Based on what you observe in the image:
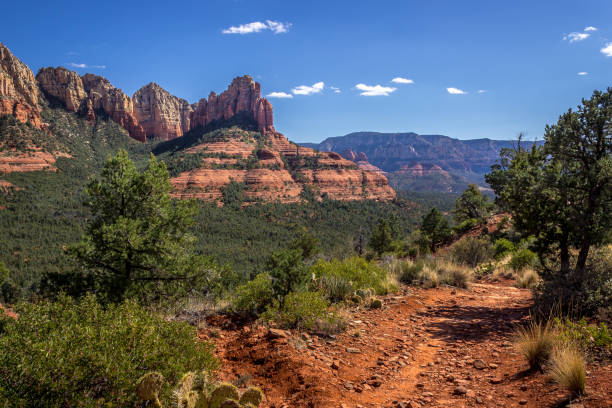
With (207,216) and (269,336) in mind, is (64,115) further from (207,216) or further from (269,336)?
(269,336)

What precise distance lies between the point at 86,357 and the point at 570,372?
4744mm

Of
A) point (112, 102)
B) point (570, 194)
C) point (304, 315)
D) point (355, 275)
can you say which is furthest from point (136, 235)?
point (112, 102)

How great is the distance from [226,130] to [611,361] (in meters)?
128

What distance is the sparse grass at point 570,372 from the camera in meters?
3.10

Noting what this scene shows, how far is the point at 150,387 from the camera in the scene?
2955 mm

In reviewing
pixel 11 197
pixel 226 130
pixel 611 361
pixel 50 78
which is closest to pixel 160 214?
pixel 611 361

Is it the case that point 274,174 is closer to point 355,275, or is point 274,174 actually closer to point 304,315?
point 355,275

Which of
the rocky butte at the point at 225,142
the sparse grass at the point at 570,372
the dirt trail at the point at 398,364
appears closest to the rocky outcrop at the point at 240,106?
the rocky butte at the point at 225,142

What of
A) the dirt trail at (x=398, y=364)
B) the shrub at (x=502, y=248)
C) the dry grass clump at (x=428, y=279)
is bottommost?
the shrub at (x=502, y=248)

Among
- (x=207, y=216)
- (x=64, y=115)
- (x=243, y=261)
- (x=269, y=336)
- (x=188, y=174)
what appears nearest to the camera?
(x=269, y=336)

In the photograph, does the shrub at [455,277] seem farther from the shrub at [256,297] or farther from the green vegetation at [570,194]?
the shrub at [256,297]

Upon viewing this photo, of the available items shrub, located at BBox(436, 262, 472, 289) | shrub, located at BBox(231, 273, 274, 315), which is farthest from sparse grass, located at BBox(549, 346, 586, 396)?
shrub, located at BBox(436, 262, 472, 289)

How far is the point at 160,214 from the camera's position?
960 cm

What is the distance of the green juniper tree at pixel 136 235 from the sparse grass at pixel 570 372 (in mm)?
8666
